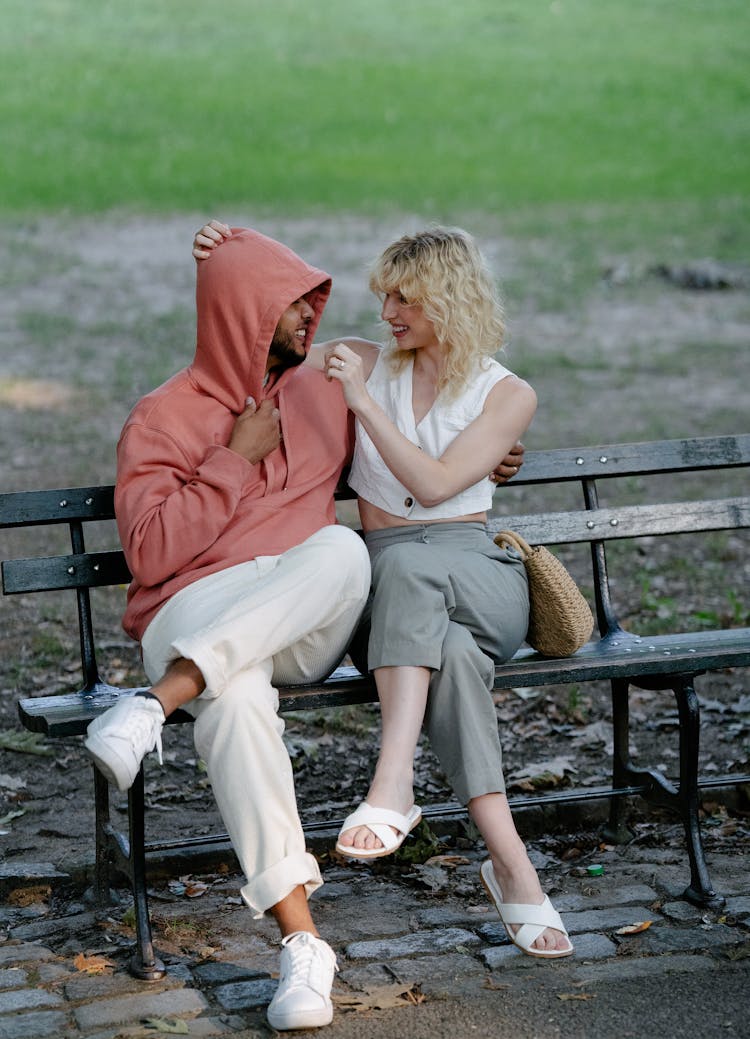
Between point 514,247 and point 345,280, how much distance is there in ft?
8.44

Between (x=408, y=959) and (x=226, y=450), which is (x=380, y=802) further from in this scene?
(x=226, y=450)

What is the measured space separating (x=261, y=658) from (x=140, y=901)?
2.26 ft

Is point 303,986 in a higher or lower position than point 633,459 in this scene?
lower

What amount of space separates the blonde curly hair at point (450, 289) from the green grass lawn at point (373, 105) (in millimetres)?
14635

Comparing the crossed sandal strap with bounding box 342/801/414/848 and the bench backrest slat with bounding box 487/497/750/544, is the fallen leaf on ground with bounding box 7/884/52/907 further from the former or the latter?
the bench backrest slat with bounding box 487/497/750/544

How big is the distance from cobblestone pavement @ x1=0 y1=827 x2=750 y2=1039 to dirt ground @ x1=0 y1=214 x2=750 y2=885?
1.13 ft

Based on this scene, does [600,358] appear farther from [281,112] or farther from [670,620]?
[281,112]

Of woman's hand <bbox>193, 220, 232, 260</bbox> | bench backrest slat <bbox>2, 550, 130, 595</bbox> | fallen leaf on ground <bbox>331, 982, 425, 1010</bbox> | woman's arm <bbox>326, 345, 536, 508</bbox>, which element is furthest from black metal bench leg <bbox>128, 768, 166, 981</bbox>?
woman's hand <bbox>193, 220, 232, 260</bbox>

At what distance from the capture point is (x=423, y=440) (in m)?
4.37

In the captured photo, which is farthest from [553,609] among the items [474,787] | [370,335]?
[370,335]

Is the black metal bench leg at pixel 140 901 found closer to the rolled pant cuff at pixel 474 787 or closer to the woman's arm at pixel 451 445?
the rolled pant cuff at pixel 474 787

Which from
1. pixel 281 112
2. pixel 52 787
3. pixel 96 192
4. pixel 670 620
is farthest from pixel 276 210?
pixel 52 787

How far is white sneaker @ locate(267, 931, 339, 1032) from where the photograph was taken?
3.42m

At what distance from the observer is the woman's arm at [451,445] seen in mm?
4121
